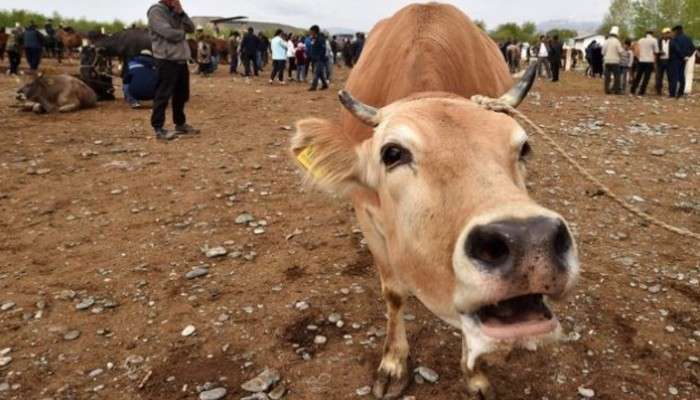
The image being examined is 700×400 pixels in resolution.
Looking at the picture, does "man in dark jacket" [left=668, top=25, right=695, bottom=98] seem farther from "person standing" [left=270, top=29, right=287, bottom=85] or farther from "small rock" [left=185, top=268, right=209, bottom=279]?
"small rock" [left=185, top=268, right=209, bottom=279]

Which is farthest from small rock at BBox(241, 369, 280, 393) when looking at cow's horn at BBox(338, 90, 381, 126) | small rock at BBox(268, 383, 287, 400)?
cow's horn at BBox(338, 90, 381, 126)

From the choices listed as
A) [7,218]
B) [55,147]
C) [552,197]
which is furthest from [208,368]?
[55,147]

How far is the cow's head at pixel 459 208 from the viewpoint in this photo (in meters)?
1.67

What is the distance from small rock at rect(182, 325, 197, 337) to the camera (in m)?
3.46

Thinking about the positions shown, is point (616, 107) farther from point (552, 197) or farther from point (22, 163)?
point (22, 163)

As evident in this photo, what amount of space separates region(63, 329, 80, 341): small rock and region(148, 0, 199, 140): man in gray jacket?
183 inches

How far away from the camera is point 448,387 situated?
9.82 ft

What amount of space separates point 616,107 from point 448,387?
10.5 metres

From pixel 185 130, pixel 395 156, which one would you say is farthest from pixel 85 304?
pixel 185 130

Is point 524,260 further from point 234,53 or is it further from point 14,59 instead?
point 234,53

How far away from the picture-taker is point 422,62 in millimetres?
3373

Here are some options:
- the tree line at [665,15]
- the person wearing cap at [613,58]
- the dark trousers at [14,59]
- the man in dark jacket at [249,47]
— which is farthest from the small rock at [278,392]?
the tree line at [665,15]

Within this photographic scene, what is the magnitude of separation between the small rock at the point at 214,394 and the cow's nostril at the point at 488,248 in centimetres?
186

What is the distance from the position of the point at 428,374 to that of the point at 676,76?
13.8 m
